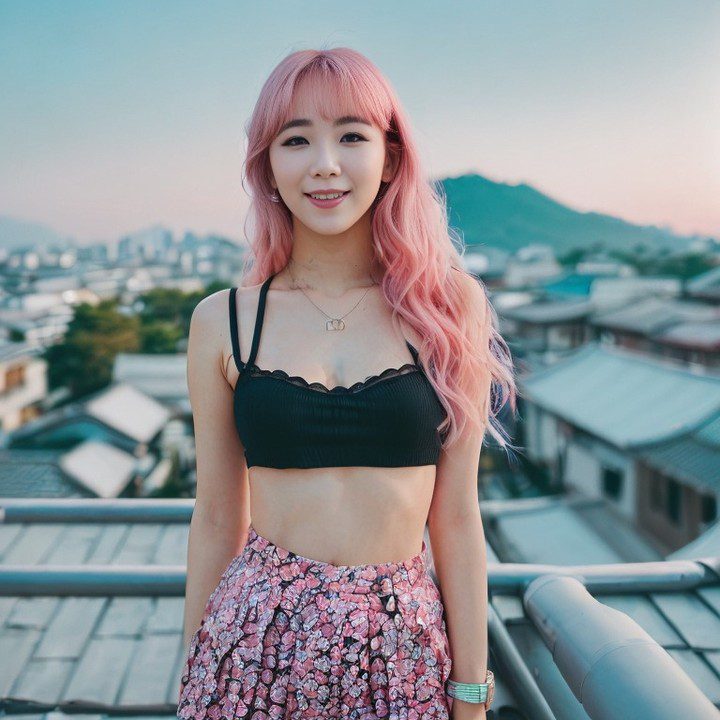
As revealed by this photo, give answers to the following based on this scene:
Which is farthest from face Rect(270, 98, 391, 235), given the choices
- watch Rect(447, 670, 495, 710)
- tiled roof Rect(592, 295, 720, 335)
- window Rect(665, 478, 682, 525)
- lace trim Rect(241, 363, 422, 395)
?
tiled roof Rect(592, 295, 720, 335)

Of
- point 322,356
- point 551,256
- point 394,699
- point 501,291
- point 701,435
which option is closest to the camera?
point 394,699

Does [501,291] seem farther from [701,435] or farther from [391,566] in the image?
[391,566]

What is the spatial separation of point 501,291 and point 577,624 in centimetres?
3541

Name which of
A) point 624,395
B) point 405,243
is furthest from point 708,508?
point 405,243

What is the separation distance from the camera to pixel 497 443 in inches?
56.4

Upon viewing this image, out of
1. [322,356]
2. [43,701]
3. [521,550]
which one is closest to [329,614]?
[322,356]

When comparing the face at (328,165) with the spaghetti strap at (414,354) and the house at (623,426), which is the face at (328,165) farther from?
the house at (623,426)

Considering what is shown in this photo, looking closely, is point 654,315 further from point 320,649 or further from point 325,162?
point 320,649

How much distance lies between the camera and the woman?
114cm

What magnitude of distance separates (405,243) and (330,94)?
29 cm

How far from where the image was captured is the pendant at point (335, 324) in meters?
1.27

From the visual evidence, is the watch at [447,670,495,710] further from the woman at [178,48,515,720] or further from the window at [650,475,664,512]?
the window at [650,475,664,512]

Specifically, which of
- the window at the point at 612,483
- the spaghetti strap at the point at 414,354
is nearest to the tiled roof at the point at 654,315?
the window at the point at 612,483

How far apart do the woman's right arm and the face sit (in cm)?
24
